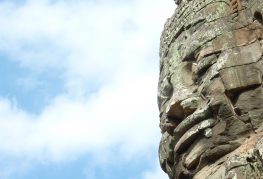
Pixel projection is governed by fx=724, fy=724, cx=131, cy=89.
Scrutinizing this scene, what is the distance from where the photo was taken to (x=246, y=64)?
1894 cm

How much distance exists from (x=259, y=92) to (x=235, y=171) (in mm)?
2593

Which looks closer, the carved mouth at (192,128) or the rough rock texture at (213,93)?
the rough rock texture at (213,93)

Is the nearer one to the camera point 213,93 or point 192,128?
point 213,93

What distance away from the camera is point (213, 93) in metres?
19.0

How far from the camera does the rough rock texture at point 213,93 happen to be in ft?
59.6

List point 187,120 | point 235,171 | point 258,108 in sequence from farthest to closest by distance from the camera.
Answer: point 187,120, point 258,108, point 235,171

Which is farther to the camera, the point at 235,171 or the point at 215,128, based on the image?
the point at 215,128

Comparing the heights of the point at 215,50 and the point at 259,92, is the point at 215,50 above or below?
above

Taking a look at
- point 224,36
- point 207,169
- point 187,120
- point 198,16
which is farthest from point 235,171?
point 198,16

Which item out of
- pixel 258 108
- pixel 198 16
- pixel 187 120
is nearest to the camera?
pixel 258 108

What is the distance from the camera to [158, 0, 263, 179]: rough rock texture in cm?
1816

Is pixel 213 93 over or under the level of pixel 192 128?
over

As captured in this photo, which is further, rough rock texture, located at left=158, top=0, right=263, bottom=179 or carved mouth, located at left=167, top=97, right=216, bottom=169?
carved mouth, located at left=167, top=97, right=216, bottom=169

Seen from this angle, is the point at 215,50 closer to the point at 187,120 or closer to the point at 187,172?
the point at 187,120
